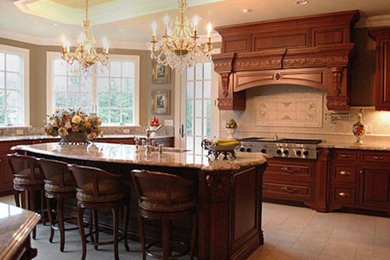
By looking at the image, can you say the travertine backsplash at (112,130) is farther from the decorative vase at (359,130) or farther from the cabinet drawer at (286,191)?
the decorative vase at (359,130)

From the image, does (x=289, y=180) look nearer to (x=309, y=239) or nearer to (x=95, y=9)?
(x=309, y=239)

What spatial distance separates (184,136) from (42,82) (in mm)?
3002

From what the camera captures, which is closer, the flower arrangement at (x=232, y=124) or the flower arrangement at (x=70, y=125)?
the flower arrangement at (x=70, y=125)

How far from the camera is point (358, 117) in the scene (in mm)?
5273

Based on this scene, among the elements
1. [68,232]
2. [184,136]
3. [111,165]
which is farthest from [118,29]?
[68,232]

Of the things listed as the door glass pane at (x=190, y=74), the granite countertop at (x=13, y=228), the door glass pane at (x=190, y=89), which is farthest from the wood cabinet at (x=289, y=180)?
the granite countertop at (x=13, y=228)

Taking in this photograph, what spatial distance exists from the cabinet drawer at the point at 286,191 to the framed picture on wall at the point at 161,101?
2.73 meters

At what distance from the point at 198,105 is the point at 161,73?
1.09 m

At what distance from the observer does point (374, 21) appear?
5.17m

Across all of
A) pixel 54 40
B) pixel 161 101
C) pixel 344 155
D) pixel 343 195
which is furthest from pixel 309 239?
pixel 54 40

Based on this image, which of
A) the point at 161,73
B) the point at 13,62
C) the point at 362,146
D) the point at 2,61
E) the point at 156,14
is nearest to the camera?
the point at 362,146

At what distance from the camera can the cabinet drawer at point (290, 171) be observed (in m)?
5.05

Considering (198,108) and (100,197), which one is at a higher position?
(198,108)

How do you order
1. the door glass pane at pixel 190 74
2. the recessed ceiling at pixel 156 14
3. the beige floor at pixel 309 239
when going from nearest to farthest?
the beige floor at pixel 309 239
the recessed ceiling at pixel 156 14
the door glass pane at pixel 190 74
